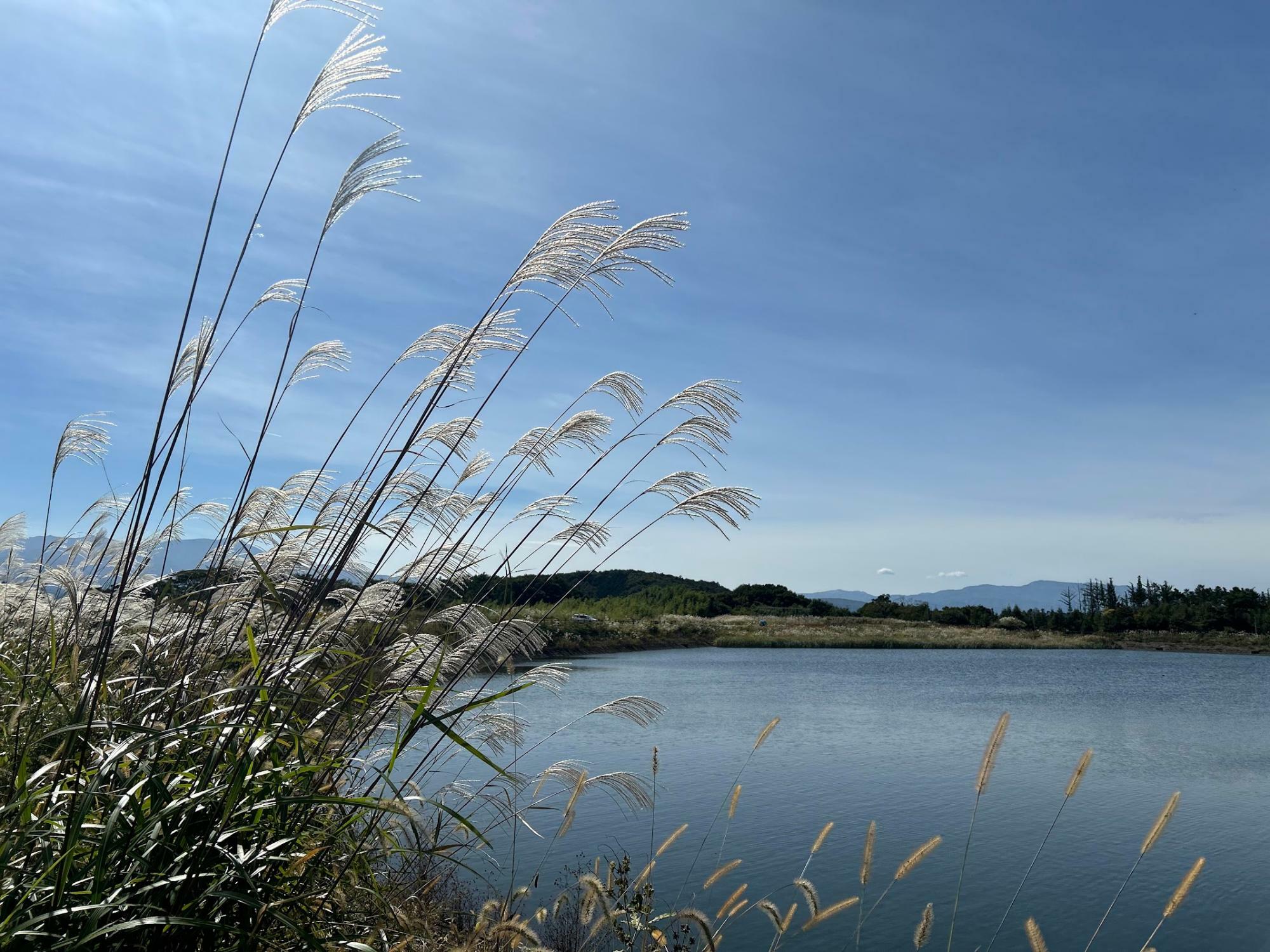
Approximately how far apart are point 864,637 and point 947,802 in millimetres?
43220

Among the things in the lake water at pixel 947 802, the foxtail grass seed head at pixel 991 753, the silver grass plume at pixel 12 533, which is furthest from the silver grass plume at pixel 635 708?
the silver grass plume at pixel 12 533

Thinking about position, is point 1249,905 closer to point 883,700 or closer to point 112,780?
Answer: point 112,780

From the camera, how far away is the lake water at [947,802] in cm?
727

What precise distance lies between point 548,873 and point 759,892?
192 centimetres

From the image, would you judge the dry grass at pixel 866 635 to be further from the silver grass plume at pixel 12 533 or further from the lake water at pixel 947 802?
the silver grass plume at pixel 12 533

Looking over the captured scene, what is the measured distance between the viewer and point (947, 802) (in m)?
10.7

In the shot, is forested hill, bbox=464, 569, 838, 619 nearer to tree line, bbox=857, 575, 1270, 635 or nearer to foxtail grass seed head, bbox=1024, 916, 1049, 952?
tree line, bbox=857, 575, 1270, 635

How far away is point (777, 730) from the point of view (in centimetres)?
1648

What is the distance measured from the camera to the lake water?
7266mm

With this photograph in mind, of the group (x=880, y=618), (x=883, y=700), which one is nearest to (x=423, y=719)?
(x=883, y=700)

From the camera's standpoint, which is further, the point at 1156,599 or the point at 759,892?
the point at 1156,599

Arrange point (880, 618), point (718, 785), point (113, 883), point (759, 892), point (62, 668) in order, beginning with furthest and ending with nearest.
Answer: point (880, 618), point (718, 785), point (759, 892), point (62, 668), point (113, 883)

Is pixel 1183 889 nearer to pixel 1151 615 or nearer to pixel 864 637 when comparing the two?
pixel 864 637

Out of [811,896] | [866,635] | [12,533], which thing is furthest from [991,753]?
[866,635]
